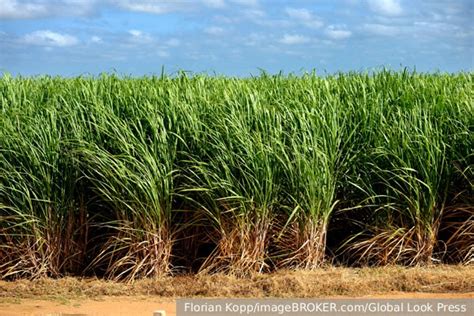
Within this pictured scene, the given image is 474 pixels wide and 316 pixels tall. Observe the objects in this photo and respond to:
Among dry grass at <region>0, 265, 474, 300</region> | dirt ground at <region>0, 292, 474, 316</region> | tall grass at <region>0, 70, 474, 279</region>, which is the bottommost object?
dirt ground at <region>0, 292, 474, 316</region>

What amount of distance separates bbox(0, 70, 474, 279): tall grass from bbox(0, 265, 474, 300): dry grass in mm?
144

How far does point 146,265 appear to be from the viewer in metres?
5.68

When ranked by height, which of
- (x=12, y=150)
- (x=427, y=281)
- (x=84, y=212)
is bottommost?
(x=427, y=281)

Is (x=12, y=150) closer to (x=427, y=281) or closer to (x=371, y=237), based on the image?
(x=371, y=237)

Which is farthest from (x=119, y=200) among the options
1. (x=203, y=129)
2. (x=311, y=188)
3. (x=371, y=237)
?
(x=371, y=237)

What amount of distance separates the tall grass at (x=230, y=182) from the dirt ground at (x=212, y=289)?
0.53ft

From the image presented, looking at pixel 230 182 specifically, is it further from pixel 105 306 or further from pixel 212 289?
pixel 105 306

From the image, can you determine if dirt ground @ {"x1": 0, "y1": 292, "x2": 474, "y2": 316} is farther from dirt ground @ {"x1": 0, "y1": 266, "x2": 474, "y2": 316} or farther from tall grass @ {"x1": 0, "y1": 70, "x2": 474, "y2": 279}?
tall grass @ {"x1": 0, "y1": 70, "x2": 474, "y2": 279}

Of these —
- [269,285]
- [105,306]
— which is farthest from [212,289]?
[105,306]

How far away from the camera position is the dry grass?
17.5ft

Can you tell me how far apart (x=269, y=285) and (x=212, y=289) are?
390 mm

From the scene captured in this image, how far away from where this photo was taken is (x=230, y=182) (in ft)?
18.1

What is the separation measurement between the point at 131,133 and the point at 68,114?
664mm

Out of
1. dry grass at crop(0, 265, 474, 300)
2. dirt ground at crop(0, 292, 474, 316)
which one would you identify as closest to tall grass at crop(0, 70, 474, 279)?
dry grass at crop(0, 265, 474, 300)
